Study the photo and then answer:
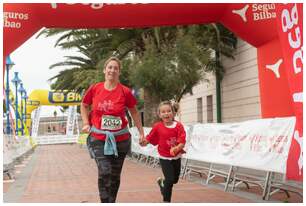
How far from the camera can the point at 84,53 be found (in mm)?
25391

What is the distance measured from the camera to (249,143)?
779 cm

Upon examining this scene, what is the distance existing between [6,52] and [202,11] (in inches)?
150

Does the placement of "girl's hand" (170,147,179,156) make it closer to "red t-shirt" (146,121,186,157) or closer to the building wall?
"red t-shirt" (146,121,186,157)

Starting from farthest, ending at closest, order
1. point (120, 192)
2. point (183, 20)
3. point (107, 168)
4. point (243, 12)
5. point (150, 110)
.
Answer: point (150, 110)
point (183, 20)
point (243, 12)
point (120, 192)
point (107, 168)

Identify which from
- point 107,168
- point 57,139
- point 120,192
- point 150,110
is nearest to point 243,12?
point 120,192

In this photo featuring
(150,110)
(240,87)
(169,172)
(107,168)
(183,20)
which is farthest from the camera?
(150,110)

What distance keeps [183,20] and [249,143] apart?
3202 millimetres

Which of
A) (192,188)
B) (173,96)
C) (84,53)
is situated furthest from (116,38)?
(192,188)

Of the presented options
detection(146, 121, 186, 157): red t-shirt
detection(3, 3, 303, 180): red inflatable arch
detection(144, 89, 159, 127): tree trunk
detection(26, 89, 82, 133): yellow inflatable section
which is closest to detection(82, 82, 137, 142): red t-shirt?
detection(146, 121, 186, 157): red t-shirt

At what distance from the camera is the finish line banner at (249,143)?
22.2ft

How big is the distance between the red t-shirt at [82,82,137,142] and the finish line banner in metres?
2.38

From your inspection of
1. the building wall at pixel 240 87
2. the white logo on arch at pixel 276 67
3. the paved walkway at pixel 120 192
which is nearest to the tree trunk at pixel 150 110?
the building wall at pixel 240 87

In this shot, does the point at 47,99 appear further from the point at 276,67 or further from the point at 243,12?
the point at 276,67

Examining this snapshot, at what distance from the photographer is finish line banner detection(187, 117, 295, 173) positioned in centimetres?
676
